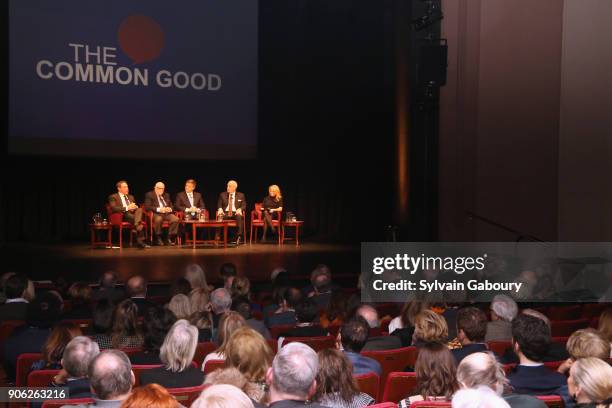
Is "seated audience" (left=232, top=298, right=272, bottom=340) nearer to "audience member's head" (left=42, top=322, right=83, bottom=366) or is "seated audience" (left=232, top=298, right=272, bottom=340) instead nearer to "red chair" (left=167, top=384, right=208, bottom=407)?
"audience member's head" (left=42, top=322, right=83, bottom=366)

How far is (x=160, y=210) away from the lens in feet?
35.9

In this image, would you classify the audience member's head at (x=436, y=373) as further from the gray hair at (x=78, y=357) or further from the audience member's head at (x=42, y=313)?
the audience member's head at (x=42, y=313)

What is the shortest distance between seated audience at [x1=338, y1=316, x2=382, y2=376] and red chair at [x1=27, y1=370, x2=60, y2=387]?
1311 millimetres

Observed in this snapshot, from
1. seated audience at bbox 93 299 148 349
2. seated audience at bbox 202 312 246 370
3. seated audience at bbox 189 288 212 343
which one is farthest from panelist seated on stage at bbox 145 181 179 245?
seated audience at bbox 202 312 246 370

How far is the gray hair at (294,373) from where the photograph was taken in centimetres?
223

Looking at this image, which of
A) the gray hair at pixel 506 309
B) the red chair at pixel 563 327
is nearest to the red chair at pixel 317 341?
the gray hair at pixel 506 309

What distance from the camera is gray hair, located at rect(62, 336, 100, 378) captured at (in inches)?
117

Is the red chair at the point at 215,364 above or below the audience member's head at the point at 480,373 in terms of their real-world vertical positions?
below

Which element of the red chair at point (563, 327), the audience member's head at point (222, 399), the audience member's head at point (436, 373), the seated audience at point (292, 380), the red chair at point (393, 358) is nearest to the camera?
the audience member's head at point (222, 399)

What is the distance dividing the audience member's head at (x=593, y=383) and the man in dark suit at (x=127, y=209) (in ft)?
29.4

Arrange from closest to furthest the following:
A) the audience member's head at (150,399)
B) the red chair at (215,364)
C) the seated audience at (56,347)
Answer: the audience member's head at (150,399) < the red chair at (215,364) < the seated audience at (56,347)

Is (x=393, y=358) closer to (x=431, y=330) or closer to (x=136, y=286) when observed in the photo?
(x=431, y=330)

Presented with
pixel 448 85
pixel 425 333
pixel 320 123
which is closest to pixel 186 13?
pixel 320 123

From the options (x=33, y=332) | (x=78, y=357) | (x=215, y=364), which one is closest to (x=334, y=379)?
(x=215, y=364)
